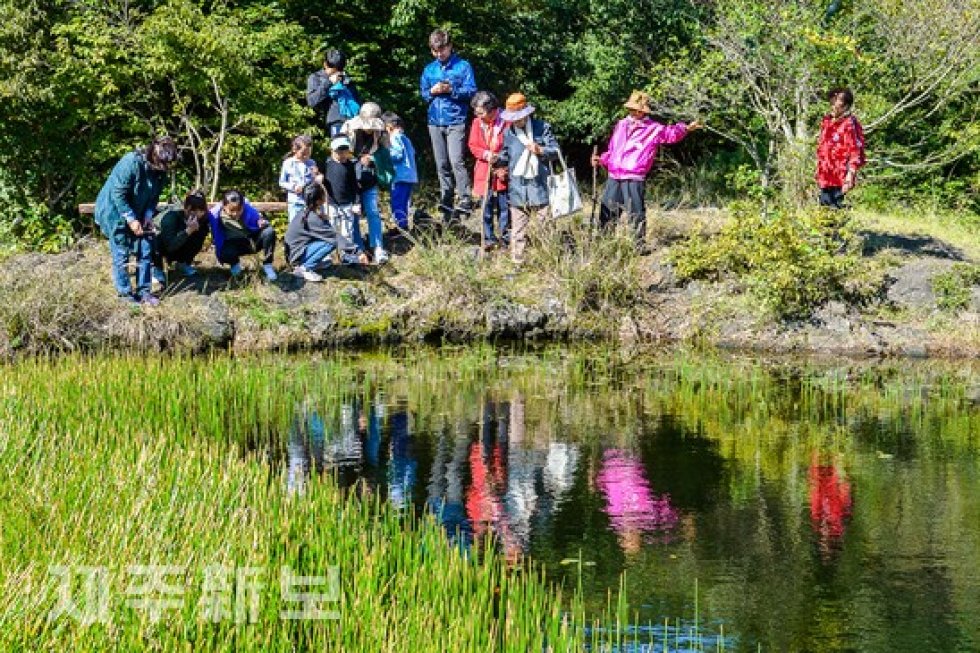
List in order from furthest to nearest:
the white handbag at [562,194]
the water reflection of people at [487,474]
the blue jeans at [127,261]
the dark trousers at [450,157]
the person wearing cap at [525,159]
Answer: the dark trousers at [450,157] → the white handbag at [562,194] → the person wearing cap at [525,159] → the blue jeans at [127,261] → the water reflection of people at [487,474]

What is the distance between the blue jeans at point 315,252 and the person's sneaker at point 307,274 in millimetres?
38

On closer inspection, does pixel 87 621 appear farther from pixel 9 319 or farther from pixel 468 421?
pixel 9 319

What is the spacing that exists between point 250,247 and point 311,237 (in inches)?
22.8

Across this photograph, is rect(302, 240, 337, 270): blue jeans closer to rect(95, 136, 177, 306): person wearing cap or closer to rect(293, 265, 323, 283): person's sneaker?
rect(293, 265, 323, 283): person's sneaker

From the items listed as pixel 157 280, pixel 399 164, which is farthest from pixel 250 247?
pixel 399 164

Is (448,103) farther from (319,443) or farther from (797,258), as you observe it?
(319,443)

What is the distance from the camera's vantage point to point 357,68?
16.7 meters

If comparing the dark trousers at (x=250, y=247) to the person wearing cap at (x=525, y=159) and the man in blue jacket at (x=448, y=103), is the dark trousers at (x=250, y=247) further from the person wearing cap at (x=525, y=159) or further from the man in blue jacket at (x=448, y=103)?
the person wearing cap at (x=525, y=159)

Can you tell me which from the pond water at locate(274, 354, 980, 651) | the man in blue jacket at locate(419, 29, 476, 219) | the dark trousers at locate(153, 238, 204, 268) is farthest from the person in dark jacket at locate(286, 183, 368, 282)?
the pond water at locate(274, 354, 980, 651)

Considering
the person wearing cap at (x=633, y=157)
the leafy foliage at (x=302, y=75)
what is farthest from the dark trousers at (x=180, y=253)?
the person wearing cap at (x=633, y=157)

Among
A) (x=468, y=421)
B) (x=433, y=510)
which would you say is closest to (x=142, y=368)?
(x=468, y=421)

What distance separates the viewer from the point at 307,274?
43.9 feet

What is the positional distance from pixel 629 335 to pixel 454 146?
2.60 m

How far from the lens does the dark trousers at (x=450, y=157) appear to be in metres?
14.2
